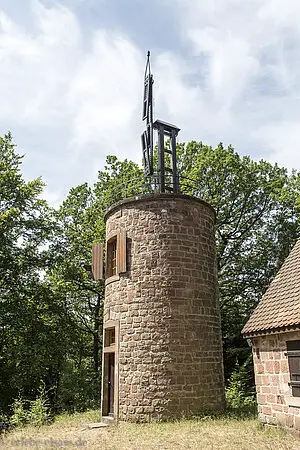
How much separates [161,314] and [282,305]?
342 centimetres

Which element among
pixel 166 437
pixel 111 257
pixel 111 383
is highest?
pixel 111 257

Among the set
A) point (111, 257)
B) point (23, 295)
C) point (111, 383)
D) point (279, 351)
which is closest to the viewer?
point (279, 351)

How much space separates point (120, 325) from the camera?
38.0 ft

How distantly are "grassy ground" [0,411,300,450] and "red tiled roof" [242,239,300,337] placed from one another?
216 cm

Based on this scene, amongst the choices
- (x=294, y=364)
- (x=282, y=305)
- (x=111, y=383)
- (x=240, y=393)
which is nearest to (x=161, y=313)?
(x=111, y=383)

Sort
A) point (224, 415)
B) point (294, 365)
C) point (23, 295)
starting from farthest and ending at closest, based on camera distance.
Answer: point (23, 295)
point (224, 415)
point (294, 365)

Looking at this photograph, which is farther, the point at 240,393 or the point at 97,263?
the point at 240,393

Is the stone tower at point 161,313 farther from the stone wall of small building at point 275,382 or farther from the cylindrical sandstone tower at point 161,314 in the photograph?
the stone wall of small building at point 275,382

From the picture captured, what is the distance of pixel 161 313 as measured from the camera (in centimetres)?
1118

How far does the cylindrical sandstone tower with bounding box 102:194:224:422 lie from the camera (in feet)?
35.0

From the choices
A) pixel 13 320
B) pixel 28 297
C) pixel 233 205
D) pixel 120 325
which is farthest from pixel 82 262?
pixel 120 325

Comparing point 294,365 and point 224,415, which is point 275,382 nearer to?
point 294,365

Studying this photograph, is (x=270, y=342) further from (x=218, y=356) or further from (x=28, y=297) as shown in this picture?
(x=28, y=297)

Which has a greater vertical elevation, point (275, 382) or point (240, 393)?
point (275, 382)
